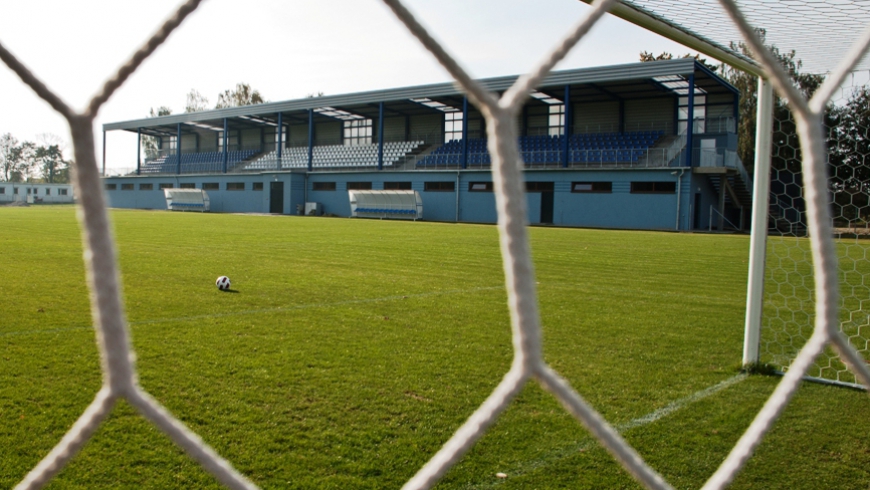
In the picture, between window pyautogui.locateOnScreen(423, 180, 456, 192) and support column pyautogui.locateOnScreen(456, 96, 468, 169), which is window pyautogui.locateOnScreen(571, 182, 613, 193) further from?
window pyautogui.locateOnScreen(423, 180, 456, 192)

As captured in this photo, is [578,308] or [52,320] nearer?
[52,320]

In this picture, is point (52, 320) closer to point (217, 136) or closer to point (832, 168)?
point (832, 168)

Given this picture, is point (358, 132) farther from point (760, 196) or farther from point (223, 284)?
point (760, 196)

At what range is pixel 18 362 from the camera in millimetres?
3184

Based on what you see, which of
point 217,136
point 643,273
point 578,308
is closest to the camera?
point 578,308

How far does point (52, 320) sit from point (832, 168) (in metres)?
4.95

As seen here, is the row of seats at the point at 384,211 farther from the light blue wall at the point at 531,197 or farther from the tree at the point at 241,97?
the tree at the point at 241,97

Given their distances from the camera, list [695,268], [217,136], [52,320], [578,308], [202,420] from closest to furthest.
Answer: [202,420] < [52,320] < [578,308] < [695,268] < [217,136]

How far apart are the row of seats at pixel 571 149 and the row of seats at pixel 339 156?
2274mm

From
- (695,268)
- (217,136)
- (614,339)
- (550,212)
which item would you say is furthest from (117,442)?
(217,136)

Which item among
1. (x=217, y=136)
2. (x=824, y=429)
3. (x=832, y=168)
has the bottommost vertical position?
(x=824, y=429)

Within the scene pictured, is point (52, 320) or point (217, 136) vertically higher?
point (217, 136)

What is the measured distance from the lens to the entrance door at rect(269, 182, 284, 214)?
3266 centimetres

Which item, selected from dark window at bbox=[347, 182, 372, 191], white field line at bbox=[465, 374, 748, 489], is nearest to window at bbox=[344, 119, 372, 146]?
dark window at bbox=[347, 182, 372, 191]
